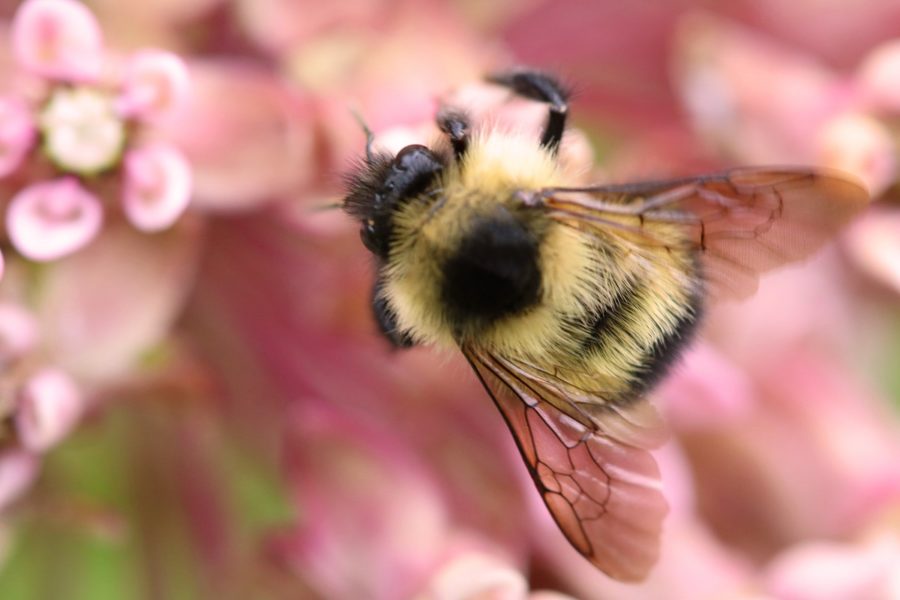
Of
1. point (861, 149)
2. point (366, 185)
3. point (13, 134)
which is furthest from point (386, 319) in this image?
point (861, 149)

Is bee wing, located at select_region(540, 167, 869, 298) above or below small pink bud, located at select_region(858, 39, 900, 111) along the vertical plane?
below

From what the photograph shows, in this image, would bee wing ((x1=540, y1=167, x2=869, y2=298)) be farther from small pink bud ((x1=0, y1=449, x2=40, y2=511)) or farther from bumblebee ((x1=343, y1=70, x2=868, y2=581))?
small pink bud ((x1=0, y1=449, x2=40, y2=511))

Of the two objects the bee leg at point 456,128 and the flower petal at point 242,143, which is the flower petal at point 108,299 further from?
the bee leg at point 456,128

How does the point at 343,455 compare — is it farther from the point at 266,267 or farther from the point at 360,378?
the point at 266,267

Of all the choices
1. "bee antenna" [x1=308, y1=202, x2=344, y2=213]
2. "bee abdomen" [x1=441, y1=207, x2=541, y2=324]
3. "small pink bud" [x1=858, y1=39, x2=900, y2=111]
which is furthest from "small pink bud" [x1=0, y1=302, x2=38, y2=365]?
"small pink bud" [x1=858, y1=39, x2=900, y2=111]

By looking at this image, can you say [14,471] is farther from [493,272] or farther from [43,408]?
[493,272]

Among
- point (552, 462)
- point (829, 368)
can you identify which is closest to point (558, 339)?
point (552, 462)

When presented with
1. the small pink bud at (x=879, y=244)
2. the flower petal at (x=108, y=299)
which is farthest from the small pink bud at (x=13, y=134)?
the small pink bud at (x=879, y=244)
